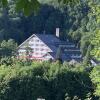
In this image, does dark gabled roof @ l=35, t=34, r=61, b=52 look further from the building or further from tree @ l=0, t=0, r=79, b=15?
tree @ l=0, t=0, r=79, b=15

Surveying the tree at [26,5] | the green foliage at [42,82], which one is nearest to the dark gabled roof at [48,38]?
the green foliage at [42,82]

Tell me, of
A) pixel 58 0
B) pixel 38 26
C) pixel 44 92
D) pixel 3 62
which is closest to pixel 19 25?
pixel 38 26

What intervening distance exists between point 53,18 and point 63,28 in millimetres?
1687

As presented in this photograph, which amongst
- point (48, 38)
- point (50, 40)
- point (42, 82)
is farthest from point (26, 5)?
point (48, 38)

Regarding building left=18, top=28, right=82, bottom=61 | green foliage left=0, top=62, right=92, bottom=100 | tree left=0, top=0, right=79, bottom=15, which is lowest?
building left=18, top=28, right=82, bottom=61

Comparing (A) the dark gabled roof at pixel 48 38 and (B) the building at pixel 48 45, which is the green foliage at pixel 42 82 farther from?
(A) the dark gabled roof at pixel 48 38

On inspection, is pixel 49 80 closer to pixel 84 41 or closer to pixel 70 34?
pixel 84 41

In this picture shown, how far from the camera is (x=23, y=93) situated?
1600 centimetres

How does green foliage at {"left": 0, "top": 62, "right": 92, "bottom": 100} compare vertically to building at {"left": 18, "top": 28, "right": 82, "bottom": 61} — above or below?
above

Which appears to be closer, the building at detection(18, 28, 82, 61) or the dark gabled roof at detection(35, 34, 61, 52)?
the building at detection(18, 28, 82, 61)

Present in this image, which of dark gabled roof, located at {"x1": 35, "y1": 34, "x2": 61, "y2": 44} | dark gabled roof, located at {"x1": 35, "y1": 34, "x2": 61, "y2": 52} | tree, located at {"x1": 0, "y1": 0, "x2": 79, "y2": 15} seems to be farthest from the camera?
dark gabled roof, located at {"x1": 35, "y1": 34, "x2": 61, "y2": 44}

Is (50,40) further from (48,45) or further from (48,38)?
(48,45)

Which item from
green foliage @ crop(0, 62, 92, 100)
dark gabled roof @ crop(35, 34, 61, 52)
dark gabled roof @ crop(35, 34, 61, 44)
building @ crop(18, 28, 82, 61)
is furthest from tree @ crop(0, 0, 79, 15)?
dark gabled roof @ crop(35, 34, 61, 44)

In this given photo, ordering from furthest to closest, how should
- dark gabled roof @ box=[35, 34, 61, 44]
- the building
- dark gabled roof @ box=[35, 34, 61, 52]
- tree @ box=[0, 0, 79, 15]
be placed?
dark gabled roof @ box=[35, 34, 61, 44]
dark gabled roof @ box=[35, 34, 61, 52]
the building
tree @ box=[0, 0, 79, 15]
